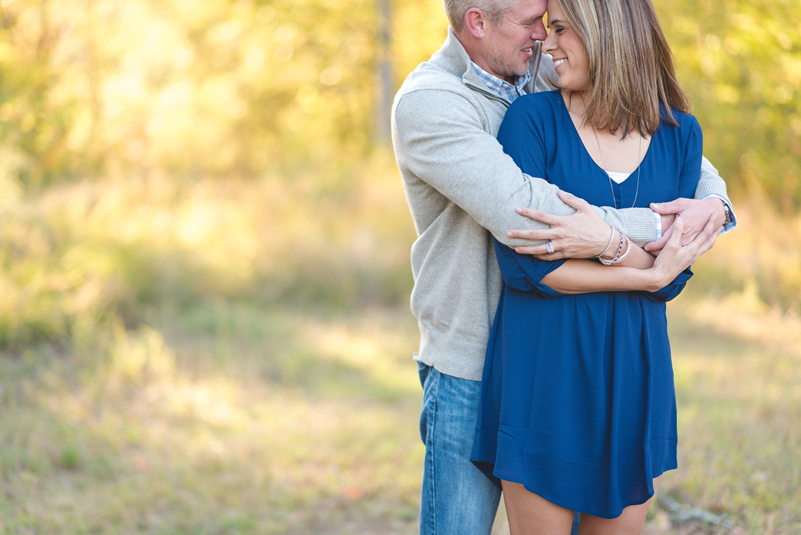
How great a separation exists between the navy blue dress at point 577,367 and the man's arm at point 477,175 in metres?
0.08

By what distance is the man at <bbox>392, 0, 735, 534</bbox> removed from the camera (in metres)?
1.70

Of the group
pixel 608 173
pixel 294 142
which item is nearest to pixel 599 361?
pixel 608 173

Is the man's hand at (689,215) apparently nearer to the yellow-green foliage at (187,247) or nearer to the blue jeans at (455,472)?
the blue jeans at (455,472)

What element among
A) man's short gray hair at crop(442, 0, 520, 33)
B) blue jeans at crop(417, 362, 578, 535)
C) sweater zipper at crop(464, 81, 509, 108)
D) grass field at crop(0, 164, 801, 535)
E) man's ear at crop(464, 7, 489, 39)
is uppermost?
man's short gray hair at crop(442, 0, 520, 33)

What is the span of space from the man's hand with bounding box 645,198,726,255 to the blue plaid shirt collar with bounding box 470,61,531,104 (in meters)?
0.52

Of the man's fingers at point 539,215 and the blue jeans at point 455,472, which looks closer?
the man's fingers at point 539,215

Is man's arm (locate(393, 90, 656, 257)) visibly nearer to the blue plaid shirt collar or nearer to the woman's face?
the blue plaid shirt collar

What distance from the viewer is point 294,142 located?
13.4m

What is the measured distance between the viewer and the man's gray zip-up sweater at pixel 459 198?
1.70 metres

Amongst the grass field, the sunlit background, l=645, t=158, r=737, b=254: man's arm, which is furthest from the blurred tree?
l=645, t=158, r=737, b=254: man's arm

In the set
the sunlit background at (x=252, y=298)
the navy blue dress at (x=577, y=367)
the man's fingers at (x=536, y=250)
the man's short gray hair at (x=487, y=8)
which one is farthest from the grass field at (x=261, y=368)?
the man's short gray hair at (x=487, y=8)

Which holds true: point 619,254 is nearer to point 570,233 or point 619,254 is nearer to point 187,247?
point 570,233

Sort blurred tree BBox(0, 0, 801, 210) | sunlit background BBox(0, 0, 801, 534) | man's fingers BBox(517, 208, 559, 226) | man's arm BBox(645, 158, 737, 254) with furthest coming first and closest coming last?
1. blurred tree BBox(0, 0, 801, 210)
2. sunlit background BBox(0, 0, 801, 534)
3. man's arm BBox(645, 158, 737, 254)
4. man's fingers BBox(517, 208, 559, 226)

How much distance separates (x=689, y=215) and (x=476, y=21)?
2.57 feet
